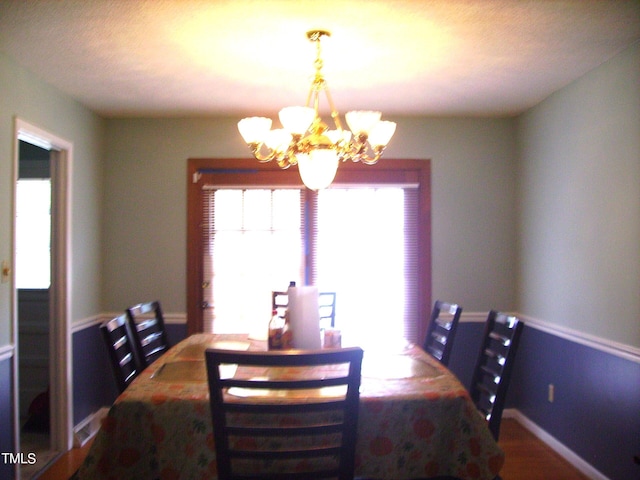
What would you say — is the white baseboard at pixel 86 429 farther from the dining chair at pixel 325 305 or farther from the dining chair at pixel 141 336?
the dining chair at pixel 325 305

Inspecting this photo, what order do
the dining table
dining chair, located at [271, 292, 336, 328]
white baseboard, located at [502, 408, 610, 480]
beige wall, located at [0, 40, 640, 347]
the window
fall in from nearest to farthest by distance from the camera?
1. the dining table
2. white baseboard, located at [502, 408, 610, 480]
3. beige wall, located at [0, 40, 640, 347]
4. dining chair, located at [271, 292, 336, 328]
5. the window

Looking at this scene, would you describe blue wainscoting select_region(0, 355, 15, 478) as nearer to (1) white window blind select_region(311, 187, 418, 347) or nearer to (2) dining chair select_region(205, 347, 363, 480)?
(2) dining chair select_region(205, 347, 363, 480)

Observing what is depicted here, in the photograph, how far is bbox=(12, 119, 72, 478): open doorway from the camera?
296cm

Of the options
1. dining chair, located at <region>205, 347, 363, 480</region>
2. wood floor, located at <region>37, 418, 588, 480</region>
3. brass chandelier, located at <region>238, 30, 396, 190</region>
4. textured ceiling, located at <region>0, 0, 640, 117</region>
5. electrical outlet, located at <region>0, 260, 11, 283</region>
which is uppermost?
textured ceiling, located at <region>0, 0, 640, 117</region>

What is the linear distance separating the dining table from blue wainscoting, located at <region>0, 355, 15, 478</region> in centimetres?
115

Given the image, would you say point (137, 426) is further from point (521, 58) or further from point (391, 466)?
point (521, 58)

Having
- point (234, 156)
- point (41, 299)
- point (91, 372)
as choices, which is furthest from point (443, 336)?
point (41, 299)

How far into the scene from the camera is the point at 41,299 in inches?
154

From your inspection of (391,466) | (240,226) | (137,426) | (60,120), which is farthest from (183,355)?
(60,120)

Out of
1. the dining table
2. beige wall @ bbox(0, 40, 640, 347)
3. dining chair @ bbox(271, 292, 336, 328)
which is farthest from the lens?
dining chair @ bbox(271, 292, 336, 328)

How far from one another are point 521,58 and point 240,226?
2.22m

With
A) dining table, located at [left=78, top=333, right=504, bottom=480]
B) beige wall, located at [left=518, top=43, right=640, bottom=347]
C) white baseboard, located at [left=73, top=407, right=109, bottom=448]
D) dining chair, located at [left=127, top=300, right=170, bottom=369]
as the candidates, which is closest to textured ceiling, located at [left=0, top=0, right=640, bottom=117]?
beige wall, located at [left=518, top=43, right=640, bottom=347]

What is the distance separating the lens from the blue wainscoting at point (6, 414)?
2.49 m

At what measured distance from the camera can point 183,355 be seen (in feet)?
7.83
